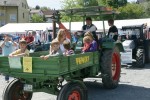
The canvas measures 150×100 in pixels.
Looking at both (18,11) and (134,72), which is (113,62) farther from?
(18,11)

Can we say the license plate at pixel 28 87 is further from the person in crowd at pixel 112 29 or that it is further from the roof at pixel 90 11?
the person in crowd at pixel 112 29

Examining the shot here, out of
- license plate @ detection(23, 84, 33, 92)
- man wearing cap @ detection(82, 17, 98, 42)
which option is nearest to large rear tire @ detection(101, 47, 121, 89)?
man wearing cap @ detection(82, 17, 98, 42)

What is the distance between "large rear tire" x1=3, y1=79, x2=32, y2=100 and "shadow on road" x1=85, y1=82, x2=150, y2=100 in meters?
1.61

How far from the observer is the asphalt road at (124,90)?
770 cm

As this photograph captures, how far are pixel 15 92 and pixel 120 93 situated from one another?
2669 mm

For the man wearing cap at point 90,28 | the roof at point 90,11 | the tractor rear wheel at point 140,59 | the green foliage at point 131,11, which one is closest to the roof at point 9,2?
the green foliage at point 131,11

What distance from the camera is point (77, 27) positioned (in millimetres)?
26078

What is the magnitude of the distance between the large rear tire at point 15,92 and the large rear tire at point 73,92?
127cm

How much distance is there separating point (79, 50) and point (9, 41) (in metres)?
2.91

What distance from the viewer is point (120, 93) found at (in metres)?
8.03

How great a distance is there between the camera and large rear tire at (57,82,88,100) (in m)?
5.96

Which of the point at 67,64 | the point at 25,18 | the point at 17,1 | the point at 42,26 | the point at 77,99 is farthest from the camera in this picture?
the point at 25,18

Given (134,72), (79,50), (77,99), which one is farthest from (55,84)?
(134,72)

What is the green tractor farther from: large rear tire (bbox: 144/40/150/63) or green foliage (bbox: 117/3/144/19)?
green foliage (bbox: 117/3/144/19)
